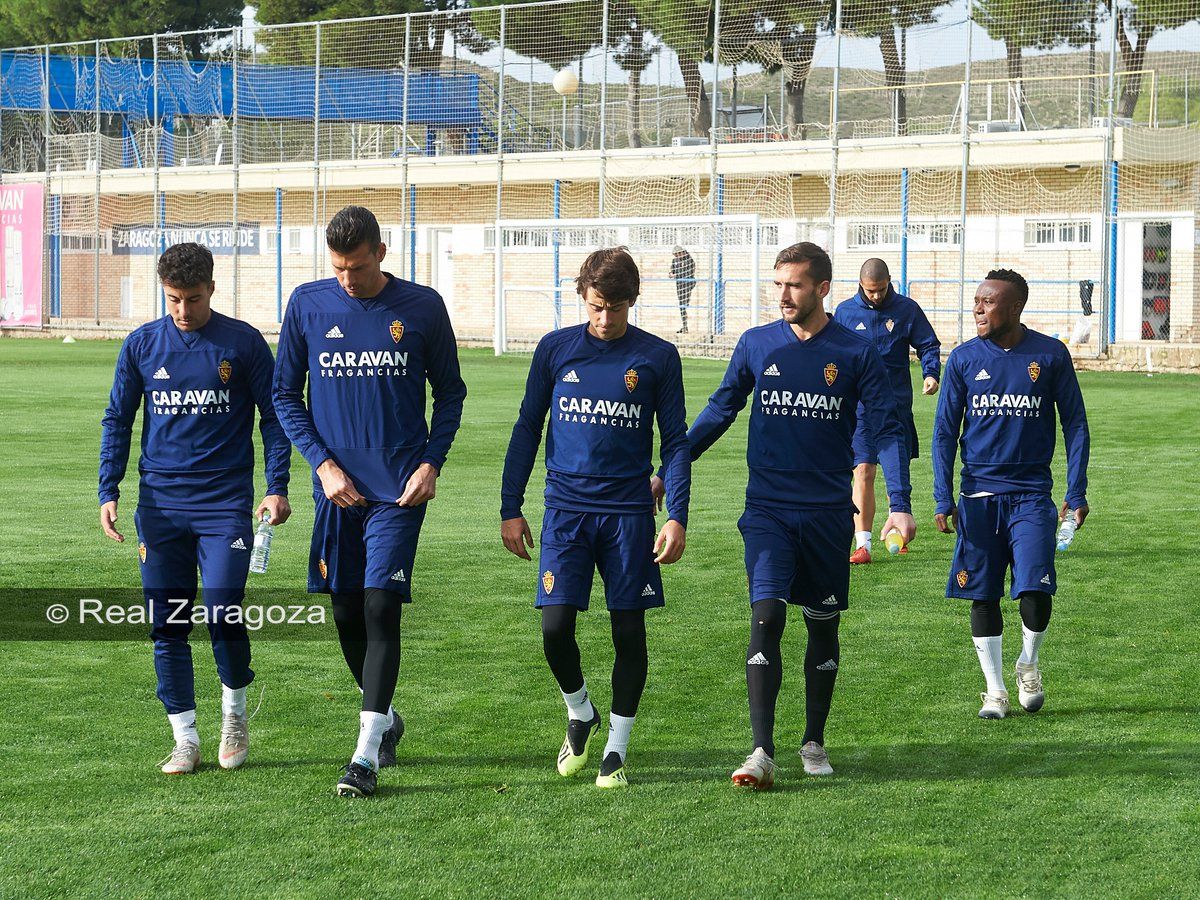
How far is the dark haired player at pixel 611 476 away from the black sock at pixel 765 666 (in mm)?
345

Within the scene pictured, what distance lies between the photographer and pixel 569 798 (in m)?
4.93

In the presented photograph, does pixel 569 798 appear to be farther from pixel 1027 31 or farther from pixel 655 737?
pixel 1027 31

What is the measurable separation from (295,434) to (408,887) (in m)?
1.64

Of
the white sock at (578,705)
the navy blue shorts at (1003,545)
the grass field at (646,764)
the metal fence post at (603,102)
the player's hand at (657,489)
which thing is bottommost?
the grass field at (646,764)

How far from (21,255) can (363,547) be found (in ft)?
113

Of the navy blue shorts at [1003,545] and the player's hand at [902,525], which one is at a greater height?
the player's hand at [902,525]

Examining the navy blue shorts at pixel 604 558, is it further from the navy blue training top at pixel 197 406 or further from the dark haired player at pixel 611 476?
the navy blue training top at pixel 197 406

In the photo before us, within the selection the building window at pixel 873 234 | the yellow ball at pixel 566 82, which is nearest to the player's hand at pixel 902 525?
the building window at pixel 873 234

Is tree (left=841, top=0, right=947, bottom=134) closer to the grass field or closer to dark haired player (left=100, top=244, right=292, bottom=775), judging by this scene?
the grass field

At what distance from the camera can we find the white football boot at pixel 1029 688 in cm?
611

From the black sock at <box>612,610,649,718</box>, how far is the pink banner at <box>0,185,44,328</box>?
34.2 metres

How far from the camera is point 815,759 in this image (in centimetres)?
523

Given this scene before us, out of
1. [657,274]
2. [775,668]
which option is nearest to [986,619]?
[775,668]

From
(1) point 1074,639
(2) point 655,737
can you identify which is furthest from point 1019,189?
(2) point 655,737
